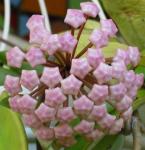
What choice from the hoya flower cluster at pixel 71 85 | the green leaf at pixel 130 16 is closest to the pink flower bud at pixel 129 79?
the hoya flower cluster at pixel 71 85

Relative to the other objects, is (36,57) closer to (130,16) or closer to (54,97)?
(54,97)

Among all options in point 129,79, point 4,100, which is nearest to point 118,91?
point 129,79

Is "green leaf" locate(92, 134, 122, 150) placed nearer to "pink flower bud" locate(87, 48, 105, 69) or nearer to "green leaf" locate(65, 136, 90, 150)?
"green leaf" locate(65, 136, 90, 150)

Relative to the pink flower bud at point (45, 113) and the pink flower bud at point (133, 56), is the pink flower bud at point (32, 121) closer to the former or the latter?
the pink flower bud at point (45, 113)

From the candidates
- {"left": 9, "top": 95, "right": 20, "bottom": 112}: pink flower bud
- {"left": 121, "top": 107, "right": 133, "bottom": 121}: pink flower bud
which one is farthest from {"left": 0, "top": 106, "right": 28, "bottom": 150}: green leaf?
{"left": 121, "top": 107, "right": 133, "bottom": 121}: pink flower bud

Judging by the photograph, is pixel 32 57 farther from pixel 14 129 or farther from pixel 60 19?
pixel 60 19
